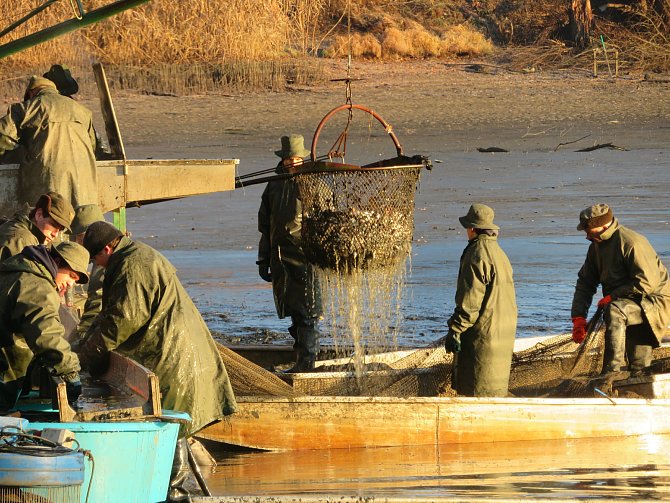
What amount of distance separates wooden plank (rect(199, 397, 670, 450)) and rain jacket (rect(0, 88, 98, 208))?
299 centimetres

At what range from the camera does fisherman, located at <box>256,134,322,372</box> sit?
11391 millimetres

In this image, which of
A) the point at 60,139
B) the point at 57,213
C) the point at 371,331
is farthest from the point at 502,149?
the point at 57,213

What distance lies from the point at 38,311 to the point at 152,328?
0.93 metres

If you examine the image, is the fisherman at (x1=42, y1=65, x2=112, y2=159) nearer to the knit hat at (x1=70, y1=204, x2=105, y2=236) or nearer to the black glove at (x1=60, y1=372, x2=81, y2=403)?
the knit hat at (x1=70, y1=204, x2=105, y2=236)

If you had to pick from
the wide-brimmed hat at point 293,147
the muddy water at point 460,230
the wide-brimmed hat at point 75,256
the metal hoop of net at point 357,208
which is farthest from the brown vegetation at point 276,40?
the wide-brimmed hat at point 75,256

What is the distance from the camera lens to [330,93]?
94.2ft

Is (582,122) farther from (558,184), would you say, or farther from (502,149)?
(558,184)

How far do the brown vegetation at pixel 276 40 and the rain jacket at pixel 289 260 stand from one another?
54.0ft

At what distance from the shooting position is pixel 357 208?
10414 millimetres

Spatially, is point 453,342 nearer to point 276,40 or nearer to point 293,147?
point 293,147

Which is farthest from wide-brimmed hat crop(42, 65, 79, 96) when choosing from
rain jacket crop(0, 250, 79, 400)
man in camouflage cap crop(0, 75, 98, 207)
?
rain jacket crop(0, 250, 79, 400)

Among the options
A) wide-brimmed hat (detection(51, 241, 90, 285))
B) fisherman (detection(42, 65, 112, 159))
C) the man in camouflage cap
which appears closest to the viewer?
wide-brimmed hat (detection(51, 241, 90, 285))

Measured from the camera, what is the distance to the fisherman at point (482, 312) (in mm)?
9617

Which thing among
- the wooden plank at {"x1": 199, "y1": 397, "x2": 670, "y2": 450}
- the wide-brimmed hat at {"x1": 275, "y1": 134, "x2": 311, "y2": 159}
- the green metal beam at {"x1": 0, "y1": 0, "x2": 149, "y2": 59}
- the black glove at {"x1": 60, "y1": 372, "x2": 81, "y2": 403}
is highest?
the green metal beam at {"x1": 0, "y1": 0, "x2": 149, "y2": 59}
